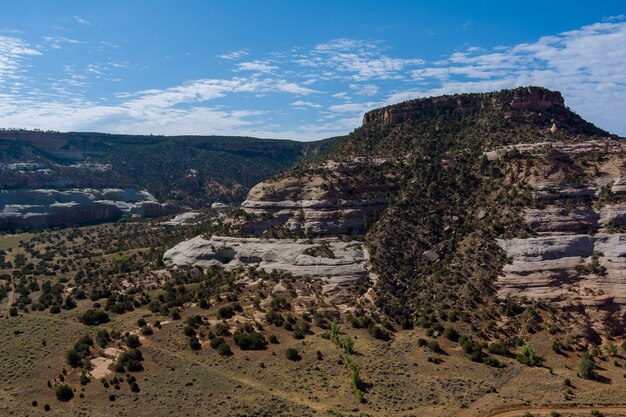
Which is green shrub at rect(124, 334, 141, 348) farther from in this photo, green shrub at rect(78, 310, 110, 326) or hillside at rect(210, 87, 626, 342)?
hillside at rect(210, 87, 626, 342)

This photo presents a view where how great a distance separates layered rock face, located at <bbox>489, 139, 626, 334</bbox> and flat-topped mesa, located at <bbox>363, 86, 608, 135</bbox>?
1863cm

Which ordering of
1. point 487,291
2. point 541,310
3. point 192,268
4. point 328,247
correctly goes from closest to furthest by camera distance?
point 541,310
point 487,291
point 328,247
point 192,268

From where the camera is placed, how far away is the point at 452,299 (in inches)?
2148

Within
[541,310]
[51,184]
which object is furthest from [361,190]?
[51,184]

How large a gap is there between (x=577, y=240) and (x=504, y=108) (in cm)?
3690

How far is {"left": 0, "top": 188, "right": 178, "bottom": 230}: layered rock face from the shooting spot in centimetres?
12756

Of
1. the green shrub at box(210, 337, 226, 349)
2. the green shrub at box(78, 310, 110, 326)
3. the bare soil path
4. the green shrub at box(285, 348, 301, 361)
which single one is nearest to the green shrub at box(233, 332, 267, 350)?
the green shrub at box(210, 337, 226, 349)

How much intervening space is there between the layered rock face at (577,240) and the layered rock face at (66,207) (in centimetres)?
11241

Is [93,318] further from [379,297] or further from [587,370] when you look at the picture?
[587,370]

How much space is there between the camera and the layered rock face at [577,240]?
162ft

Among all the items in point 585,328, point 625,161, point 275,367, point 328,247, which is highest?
point 625,161

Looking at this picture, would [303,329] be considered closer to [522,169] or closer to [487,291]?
[487,291]

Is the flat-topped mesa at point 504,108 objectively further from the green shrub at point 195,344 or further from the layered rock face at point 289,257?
the green shrub at point 195,344

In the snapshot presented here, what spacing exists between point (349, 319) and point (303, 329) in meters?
5.56
